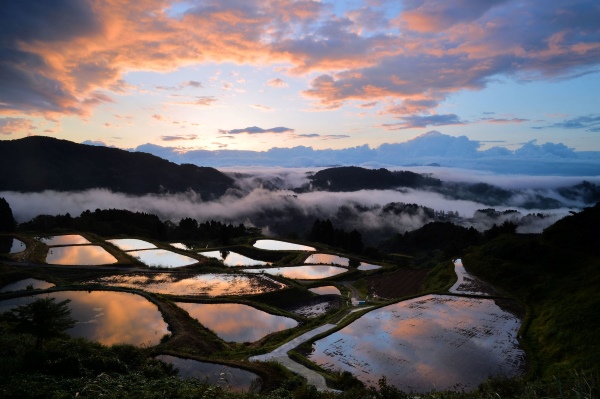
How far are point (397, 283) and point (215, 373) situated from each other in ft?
105

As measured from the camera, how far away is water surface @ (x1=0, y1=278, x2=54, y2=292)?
33.2 meters

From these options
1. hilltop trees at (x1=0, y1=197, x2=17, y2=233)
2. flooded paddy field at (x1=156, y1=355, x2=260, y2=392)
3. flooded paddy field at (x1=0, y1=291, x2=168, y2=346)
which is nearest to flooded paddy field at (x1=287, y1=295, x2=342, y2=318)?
flooded paddy field at (x1=0, y1=291, x2=168, y2=346)

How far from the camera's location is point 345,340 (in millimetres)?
24625

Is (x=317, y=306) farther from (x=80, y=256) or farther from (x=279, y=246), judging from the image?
(x=80, y=256)

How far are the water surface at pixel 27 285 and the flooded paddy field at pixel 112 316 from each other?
11.5 feet

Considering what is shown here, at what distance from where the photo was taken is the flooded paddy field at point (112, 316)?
906 inches

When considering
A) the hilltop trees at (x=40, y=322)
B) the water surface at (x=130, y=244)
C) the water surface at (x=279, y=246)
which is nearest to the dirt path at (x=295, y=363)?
the hilltop trees at (x=40, y=322)

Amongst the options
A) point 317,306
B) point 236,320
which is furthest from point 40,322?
point 317,306

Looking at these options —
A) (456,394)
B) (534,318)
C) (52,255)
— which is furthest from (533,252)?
(52,255)

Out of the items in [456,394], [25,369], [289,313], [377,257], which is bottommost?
[377,257]

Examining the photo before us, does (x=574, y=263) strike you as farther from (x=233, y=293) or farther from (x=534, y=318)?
(x=233, y=293)

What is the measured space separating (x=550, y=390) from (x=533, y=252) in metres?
29.5

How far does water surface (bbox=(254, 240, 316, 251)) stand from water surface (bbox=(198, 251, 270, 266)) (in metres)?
7.06

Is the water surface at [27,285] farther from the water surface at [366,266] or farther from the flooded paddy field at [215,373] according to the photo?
the water surface at [366,266]
